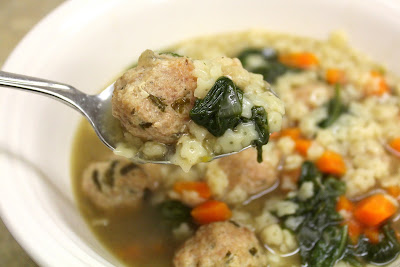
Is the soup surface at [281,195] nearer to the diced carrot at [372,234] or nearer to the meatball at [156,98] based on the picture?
the diced carrot at [372,234]

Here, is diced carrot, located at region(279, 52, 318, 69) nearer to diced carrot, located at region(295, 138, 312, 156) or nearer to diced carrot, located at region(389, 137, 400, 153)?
diced carrot, located at region(295, 138, 312, 156)

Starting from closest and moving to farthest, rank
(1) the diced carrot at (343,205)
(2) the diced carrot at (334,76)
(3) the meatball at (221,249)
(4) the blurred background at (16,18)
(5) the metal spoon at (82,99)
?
(5) the metal spoon at (82,99), (3) the meatball at (221,249), (1) the diced carrot at (343,205), (2) the diced carrot at (334,76), (4) the blurred background at (16,18)

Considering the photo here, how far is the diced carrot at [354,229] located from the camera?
2718 mm

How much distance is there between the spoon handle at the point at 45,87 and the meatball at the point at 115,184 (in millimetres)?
612

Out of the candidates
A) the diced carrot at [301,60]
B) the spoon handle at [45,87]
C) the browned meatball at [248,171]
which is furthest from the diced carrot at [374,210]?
the spoon handle at [45,87]

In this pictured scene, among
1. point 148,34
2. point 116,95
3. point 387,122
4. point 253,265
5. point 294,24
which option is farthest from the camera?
point 294,24

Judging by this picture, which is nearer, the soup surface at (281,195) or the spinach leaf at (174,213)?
the soup surface at (281,195)

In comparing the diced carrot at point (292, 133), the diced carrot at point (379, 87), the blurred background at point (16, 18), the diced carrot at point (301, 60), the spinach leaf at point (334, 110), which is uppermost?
the blurred background at point (16, 18)

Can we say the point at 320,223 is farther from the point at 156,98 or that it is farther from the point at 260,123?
the point at 156,98

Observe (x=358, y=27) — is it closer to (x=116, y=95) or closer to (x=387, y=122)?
(x=387, y=122)

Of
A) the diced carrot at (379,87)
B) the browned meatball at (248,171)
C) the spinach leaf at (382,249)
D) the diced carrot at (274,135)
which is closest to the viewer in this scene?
the spinach leaf at (382,249)

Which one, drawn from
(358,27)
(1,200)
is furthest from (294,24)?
(1,200)

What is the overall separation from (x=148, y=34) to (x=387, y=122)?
202cm

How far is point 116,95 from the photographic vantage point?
217 cm
